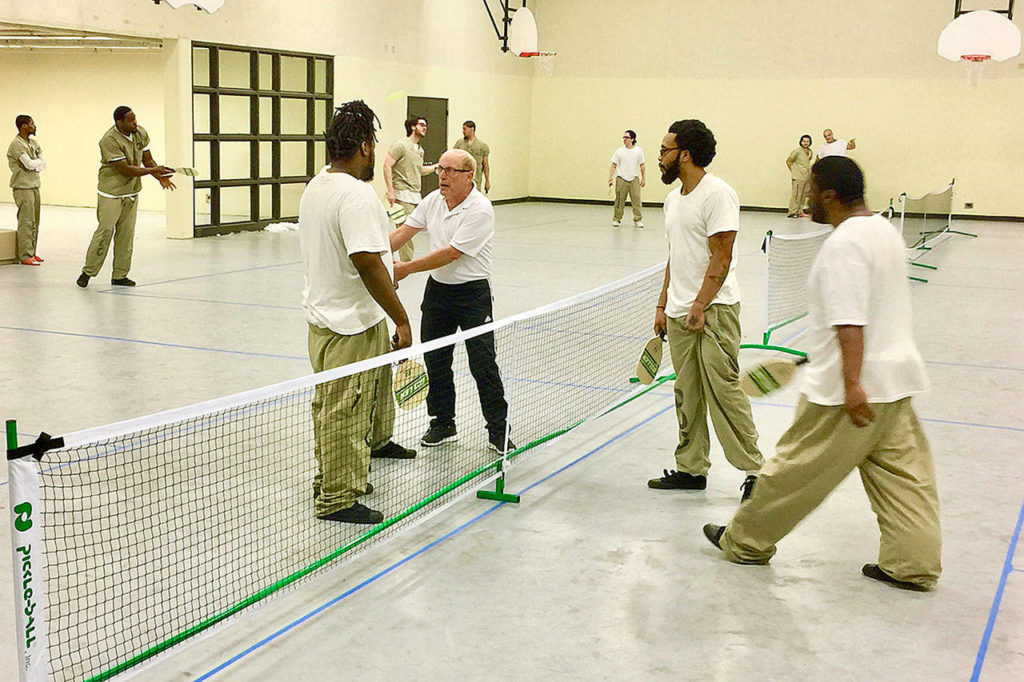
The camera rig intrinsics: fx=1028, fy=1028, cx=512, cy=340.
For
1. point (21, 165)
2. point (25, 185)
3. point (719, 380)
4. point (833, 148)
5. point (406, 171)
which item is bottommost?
point (719, 380)

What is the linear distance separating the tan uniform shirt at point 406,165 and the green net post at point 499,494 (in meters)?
8.85

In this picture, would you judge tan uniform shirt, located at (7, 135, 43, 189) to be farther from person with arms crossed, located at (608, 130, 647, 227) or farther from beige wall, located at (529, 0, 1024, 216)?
beige wall, located at (529, 0, 1024, 216)

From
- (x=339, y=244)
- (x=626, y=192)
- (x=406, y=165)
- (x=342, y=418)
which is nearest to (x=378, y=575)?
(x=342, y=418)

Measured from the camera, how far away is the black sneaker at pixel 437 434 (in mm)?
6121

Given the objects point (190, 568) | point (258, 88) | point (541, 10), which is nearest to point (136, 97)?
point (258, 88)

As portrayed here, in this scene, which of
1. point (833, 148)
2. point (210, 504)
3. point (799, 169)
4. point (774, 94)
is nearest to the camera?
point (210, 504)

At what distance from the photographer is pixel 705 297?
5160 mm

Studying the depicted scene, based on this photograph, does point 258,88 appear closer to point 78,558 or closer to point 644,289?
Answer: point 644,289

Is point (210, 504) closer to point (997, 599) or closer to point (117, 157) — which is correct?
point (997, 599)

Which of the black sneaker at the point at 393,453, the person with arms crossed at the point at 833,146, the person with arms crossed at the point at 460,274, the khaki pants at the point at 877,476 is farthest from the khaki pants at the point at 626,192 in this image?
the khaki pants at the point at 877,476

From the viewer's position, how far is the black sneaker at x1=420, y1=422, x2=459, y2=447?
612 cm

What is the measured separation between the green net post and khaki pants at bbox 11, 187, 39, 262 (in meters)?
10.2

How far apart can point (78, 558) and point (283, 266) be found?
10.3 m

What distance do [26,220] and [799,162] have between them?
58.4 ft
